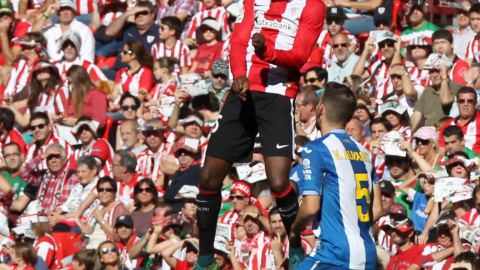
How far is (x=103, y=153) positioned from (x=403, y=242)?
5.03 m

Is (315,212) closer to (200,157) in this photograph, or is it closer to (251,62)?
(251,62)

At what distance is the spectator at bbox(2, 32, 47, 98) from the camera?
17.6 m

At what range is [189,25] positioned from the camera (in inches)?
701

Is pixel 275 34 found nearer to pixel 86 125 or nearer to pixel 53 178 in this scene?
pixel 53 178


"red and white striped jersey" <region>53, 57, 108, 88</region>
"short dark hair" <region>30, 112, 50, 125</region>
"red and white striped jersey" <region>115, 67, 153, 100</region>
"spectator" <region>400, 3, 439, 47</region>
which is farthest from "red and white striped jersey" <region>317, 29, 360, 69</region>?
"short dark hair" <region>30, 112, 50, 125</region>

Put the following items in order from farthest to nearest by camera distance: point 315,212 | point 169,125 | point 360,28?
point 360,28 < point 169,125 < point 315,212

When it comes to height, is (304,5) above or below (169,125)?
above

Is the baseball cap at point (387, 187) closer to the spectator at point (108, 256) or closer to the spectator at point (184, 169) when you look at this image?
the spectator at point (184, 169)

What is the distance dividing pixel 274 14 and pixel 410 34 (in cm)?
734

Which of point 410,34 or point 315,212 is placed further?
point 410,34

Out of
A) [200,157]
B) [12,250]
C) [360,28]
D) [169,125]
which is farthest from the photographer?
[360,28]

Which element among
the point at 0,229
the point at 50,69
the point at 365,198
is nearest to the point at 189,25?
the point at 50,69

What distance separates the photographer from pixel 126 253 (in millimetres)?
13078

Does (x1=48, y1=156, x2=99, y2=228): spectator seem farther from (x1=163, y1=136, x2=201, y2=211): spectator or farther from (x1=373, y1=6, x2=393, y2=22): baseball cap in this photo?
(x1=373, y1=6, x2=393, y2=22): baseball cap
